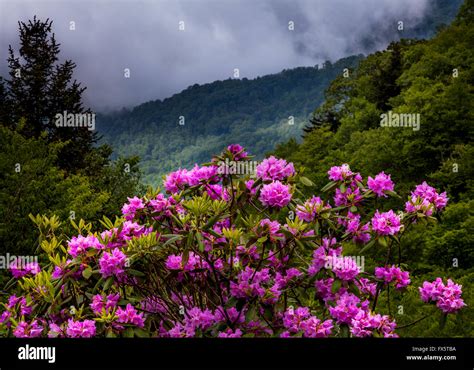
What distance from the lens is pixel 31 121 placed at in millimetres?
27328

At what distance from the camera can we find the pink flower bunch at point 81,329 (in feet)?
13.4

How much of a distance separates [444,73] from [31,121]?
2259 cm

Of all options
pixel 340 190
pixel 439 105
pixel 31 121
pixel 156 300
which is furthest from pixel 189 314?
pixel 439 105

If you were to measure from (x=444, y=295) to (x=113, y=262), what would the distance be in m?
2.45

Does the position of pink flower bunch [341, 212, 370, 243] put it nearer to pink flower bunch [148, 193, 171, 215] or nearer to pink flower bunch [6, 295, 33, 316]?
pink flower bunch [148, 193, 171, 215]

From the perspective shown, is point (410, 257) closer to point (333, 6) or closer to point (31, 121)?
point (31, 121)

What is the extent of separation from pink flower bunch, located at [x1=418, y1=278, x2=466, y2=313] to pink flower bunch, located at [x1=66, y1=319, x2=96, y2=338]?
239cm

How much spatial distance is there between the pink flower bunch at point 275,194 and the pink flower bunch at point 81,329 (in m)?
1.48

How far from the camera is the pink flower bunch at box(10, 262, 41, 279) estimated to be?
508 centimetres

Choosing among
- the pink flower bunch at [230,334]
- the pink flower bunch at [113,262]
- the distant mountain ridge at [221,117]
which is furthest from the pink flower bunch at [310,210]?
the distant mountain ridge at [221,117]

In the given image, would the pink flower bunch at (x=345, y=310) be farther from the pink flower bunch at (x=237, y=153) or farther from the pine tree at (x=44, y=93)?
the pine tree at (x=44, y=93)

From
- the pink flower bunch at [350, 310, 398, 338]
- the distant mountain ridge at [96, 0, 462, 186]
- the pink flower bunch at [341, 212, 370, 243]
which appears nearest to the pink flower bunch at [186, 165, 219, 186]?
the pink flower bunch at [341, 212, 370, 243]

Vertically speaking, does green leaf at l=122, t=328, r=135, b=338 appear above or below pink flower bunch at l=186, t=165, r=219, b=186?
below

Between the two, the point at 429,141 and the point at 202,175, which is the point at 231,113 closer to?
the point at 429,141
